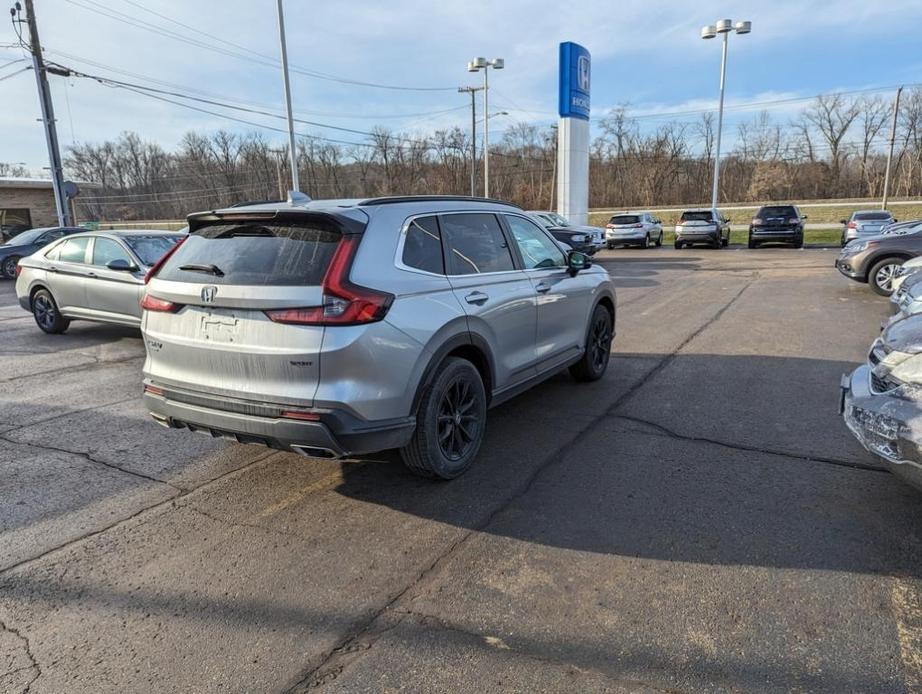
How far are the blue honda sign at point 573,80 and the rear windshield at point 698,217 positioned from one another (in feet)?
21.2

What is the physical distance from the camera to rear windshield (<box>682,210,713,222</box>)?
26109 millimetres

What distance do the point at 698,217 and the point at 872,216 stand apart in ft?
21.3

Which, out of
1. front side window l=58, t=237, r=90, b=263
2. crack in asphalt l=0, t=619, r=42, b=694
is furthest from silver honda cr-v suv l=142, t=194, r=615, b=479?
front side window l=58, t=237, r=90, b=263

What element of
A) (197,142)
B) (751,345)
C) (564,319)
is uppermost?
(197,142)

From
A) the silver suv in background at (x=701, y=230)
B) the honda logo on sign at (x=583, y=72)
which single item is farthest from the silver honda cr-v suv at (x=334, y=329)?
the honda logo on sign at (x=583, y=72)

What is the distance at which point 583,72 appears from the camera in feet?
88.4

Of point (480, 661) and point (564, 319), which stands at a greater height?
point (564, 319)

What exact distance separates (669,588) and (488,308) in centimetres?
212

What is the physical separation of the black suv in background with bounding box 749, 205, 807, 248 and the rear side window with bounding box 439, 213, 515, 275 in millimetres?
23161

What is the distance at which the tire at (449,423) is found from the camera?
12.2 feet

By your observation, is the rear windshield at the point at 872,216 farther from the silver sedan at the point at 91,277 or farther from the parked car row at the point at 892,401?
the silver sedan at the point at 91,277

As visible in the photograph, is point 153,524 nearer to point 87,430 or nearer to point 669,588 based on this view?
point 87,430

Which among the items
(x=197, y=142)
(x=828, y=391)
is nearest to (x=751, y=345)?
(x=828, y=391)

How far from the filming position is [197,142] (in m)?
88.5
